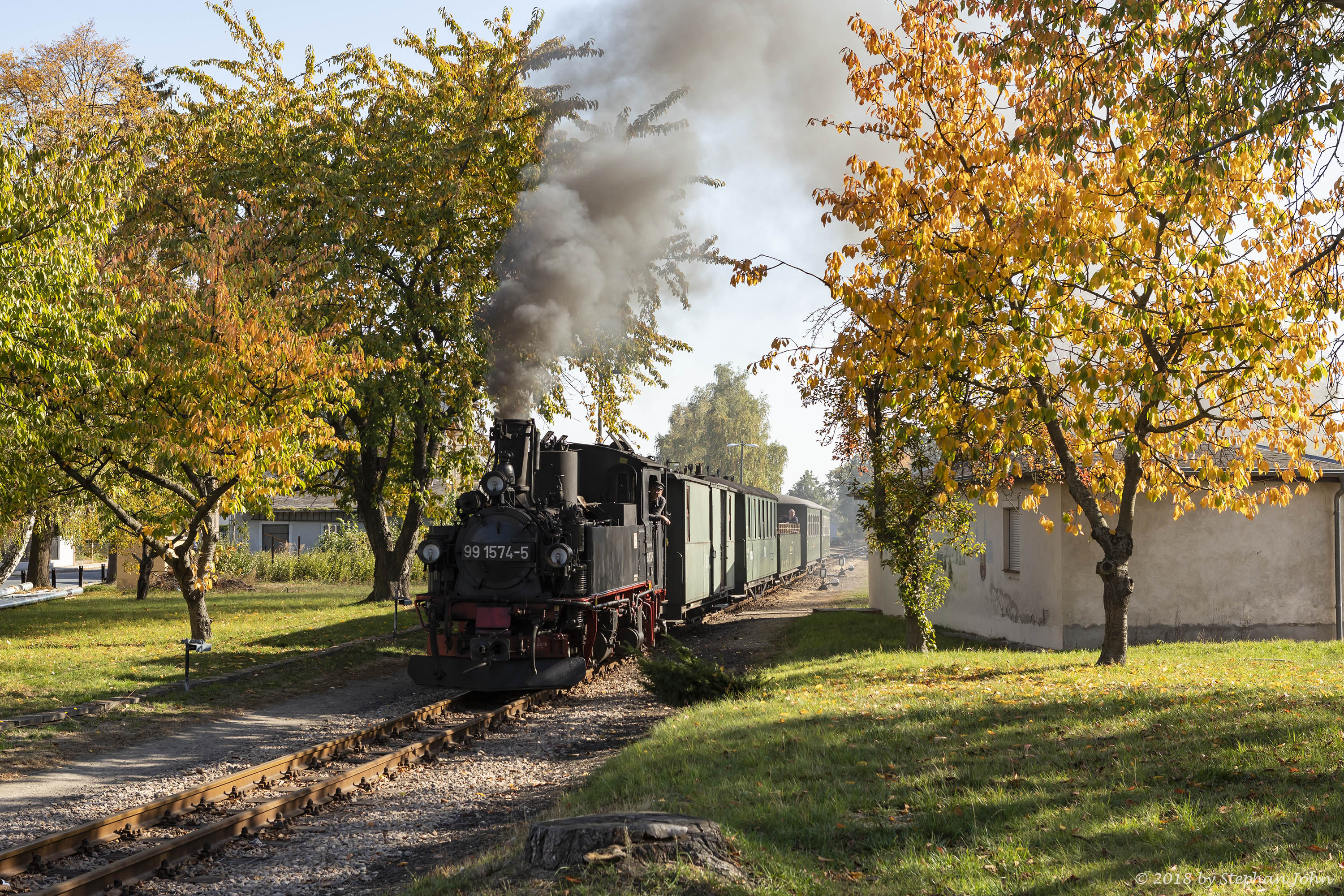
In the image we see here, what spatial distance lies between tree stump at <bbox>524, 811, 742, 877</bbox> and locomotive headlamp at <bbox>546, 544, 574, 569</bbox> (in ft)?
18.3

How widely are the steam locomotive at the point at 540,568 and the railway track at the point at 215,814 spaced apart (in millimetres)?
1161

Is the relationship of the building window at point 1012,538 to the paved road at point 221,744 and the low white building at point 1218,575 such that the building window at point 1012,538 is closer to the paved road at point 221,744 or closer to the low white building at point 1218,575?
the low white building at point 1218,575

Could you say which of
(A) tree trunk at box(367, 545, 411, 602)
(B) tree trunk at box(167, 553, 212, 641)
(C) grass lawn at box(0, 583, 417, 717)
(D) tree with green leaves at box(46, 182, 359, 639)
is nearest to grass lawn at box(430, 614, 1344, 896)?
(C) grass lawn at box(0, 583, 417, 717)

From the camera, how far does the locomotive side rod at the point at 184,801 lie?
19.1ft

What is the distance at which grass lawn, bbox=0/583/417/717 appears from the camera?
11969 millimetres

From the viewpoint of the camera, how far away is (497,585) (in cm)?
1101

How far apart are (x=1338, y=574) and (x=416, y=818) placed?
48.6 ft

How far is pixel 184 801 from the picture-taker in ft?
22.8

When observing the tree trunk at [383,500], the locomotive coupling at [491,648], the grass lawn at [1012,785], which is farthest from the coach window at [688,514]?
the tree trunk at [383,500]

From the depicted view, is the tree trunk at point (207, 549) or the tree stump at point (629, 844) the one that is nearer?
the tree stump at point (629, 844)

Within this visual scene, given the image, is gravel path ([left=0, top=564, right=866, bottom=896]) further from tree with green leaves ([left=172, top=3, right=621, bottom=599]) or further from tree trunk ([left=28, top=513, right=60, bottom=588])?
tree trunk ([left=28, top=513, right=60, bottom=588])

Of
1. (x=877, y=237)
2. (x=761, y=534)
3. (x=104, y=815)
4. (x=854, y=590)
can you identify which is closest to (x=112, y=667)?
(x=104, y=815)

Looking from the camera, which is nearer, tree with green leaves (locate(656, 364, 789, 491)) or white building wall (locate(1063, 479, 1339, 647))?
white building wall (locate(1063, 479, 1339, 647))

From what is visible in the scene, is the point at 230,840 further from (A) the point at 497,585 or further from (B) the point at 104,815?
(A) the point at 497,585
